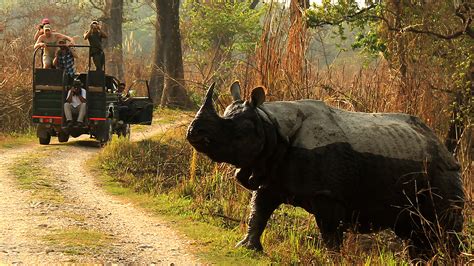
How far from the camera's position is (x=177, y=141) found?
13930mm

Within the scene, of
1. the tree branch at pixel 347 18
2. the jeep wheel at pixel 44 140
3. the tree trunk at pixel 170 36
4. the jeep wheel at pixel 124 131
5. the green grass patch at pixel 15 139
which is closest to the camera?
the tree branch at pixel 347 18

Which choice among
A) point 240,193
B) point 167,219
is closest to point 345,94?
point 240,193

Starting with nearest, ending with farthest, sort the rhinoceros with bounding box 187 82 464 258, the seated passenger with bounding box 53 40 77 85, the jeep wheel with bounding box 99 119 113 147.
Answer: the rhinoceros with bounding box 187 82 464 258
the seated passenger with bounding box 53 40 77 85
the jeep wheel with bounding box 99 119 113 147

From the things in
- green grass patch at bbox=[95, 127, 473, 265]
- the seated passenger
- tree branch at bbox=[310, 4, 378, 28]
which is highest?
tree branch at bbox=[310, 4, 378, 28]

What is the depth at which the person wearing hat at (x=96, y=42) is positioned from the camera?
1572 centimetres

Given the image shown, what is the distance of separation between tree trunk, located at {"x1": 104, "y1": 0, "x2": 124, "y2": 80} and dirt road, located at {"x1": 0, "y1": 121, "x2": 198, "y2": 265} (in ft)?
64.7

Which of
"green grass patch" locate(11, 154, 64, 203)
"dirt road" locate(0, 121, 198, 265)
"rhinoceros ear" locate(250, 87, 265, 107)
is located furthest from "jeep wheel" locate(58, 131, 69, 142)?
"rhinoceros ear" locate(250, 87, 265, 107)

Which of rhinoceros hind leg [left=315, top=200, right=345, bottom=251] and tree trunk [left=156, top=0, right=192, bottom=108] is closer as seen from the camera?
rhinoceros hind leg [left=315, top=200, right=345, bottom=251]

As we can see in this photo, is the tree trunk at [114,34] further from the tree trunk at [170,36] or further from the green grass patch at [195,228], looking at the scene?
the green grass patch at [195,228]

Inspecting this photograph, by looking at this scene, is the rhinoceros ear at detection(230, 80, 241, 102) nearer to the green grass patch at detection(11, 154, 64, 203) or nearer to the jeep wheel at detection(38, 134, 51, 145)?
the green grass patch at detection(11, 154, 64, 203)

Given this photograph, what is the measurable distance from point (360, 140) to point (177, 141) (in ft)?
25.5

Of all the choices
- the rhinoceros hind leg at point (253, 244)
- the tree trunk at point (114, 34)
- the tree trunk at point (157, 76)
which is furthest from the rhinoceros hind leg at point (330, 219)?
the tree trunk at point (114, 34)

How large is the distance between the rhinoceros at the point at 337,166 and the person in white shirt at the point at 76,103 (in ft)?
29.3

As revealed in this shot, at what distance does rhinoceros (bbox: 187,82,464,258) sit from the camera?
19.5 feet
